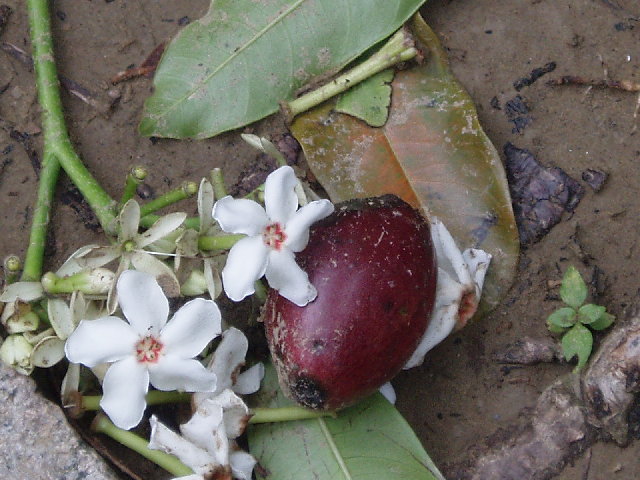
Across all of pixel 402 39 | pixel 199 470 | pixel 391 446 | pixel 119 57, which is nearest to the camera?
pixel 199 470

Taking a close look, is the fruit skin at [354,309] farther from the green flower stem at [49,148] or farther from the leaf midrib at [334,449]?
the green flower stem at [49,148]

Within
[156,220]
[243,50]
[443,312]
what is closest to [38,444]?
[156,220]

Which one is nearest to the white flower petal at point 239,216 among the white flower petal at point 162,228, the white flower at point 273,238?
the white flower at point 273,238

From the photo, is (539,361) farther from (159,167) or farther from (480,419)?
(159,167)

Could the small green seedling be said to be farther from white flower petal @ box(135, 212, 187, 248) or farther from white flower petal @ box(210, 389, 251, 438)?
white flower petal @ box(135, 212, 187, 248)

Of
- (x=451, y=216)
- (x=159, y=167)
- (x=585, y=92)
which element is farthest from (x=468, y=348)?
(x=159, y=167)

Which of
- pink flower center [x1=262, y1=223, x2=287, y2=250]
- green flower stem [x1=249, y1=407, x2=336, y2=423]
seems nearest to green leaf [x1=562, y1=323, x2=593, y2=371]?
green flower stem [x1=249, y1=407, x2=336, y2=423]

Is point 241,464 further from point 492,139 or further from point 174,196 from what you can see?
point 492,139
